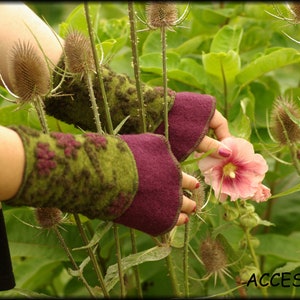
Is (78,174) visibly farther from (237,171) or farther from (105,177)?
(237,171)

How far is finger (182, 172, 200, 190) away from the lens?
1101 mm

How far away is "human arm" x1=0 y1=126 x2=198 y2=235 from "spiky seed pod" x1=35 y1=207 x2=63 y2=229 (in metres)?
0.12

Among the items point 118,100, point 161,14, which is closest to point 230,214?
point 118,100

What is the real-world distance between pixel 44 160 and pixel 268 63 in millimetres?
548

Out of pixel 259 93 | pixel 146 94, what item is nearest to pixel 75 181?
pixel 146 94

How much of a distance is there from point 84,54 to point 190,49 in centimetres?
61

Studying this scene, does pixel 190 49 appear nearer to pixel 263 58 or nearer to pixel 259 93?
pixel 259 93

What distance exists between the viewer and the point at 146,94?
1.28 meters

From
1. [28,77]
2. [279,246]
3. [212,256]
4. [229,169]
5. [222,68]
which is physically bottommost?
[279,246]

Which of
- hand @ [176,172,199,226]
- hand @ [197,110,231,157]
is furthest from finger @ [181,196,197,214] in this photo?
hand @ [197,110,231,157]

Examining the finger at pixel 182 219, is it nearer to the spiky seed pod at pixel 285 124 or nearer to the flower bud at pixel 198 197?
the flower bud at pixel 198 197

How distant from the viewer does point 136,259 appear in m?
1.12

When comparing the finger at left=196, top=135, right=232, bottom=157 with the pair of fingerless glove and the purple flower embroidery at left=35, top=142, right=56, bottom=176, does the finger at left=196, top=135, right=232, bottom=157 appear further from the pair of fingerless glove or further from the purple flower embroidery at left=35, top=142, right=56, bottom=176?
the purple flower embroidery at left=35, top=142, right=56, bottom=176

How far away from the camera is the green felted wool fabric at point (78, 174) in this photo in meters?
0.98
